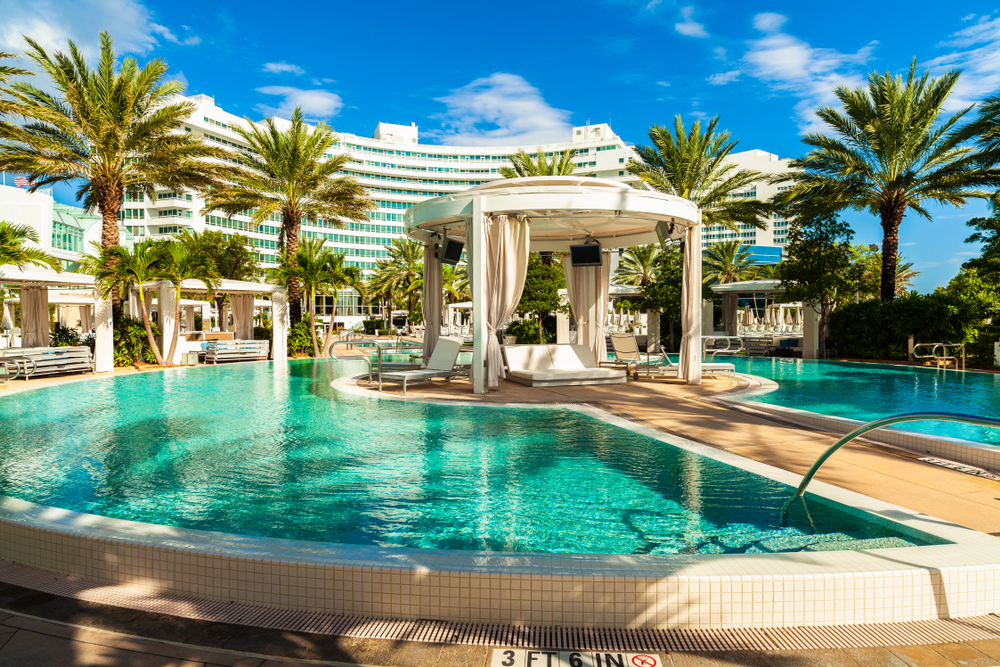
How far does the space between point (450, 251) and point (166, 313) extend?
368 inches

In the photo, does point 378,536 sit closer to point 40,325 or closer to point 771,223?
point 40,325

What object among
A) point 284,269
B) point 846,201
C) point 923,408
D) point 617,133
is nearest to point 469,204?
point 923,408

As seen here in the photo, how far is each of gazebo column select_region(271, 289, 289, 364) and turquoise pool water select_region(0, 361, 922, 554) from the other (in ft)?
32.2

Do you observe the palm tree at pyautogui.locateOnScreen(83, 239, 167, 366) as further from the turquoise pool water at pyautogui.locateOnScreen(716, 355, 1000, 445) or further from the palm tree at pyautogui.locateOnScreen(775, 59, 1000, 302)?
the palm tree at pyautogui.locateOnScreen(775, 59, 1000, 302)

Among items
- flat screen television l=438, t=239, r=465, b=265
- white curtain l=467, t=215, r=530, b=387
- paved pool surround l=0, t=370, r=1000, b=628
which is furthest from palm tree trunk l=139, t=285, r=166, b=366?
paved pool surround l=0, t=370, r=1000, b=628

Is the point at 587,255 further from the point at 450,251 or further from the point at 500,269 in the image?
the point at 500,269

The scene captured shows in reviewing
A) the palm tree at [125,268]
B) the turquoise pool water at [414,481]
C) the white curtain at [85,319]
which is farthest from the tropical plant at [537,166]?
the white curtain at [85,319]

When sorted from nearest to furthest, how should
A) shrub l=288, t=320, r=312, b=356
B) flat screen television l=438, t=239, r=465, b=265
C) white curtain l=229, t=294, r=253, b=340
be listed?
1. flat screen television l=438, t=239, r=465, b=265
2. shrub l=288, t=320, r=312, b=356
3. white curtain l=229, t=294, r=253, b=340

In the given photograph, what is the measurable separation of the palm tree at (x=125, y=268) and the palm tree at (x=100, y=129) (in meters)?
0.95

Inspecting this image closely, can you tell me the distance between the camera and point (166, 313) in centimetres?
1633

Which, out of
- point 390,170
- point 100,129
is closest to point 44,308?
point 100,129

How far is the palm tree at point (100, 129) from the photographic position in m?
14.8

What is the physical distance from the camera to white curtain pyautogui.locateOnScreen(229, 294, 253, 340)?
23234mm

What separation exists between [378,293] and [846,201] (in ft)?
128
